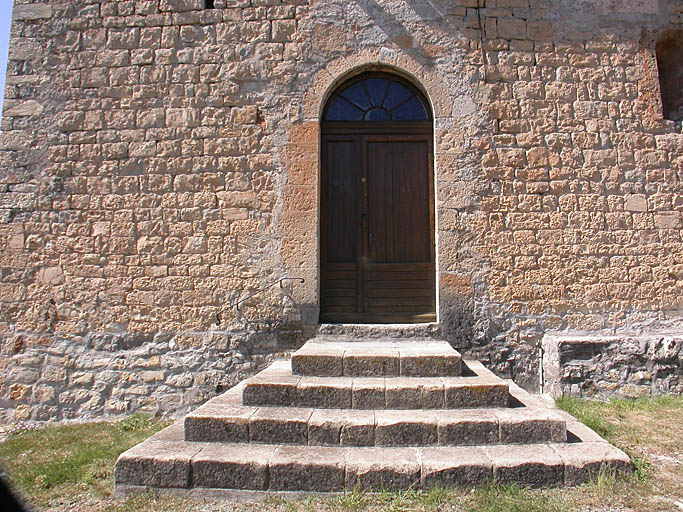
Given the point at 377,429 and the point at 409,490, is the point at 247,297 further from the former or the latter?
the point at 409,490

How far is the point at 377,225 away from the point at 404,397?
215 centimetres

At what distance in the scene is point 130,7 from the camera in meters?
5.03

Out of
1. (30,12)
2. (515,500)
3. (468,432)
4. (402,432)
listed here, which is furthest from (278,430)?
(30,12)

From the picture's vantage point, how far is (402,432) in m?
2.97

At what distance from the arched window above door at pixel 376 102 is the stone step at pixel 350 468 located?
3.60 meters

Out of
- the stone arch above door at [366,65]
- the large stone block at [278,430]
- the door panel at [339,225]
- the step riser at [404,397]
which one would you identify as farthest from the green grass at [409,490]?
the stone arch above door at [366,65]

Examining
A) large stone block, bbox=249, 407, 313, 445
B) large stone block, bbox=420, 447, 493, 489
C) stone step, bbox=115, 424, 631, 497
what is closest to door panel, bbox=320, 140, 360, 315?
large stone block, bbox=249, 407, 313, 445

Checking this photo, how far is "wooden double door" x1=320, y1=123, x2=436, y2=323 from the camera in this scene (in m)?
4.83

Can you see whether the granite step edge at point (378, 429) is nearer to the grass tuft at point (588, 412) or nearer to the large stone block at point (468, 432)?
the large stone block at point (468, 432)

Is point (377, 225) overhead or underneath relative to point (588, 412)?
overhead

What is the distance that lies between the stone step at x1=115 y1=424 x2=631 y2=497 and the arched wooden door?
6.83 feet

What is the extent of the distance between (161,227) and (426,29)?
366 centimetres

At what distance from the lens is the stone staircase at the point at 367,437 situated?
105 inches

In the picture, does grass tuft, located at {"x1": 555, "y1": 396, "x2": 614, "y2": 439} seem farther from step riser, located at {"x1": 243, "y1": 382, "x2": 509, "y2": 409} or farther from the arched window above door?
the arched window above door
